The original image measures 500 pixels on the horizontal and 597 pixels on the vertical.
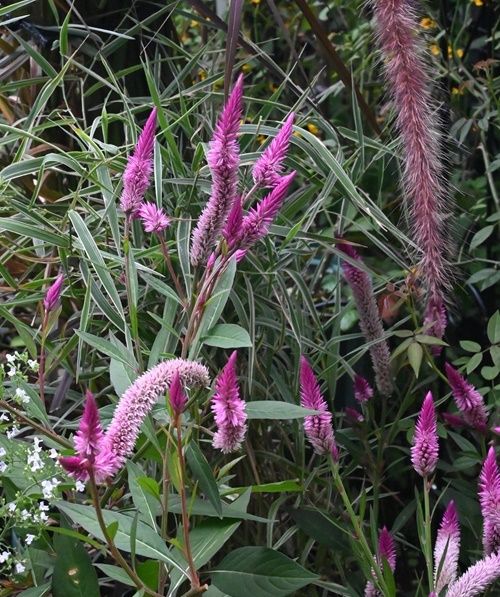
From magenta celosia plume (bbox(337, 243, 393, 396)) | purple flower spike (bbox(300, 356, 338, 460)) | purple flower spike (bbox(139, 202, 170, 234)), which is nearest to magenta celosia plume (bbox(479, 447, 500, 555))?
purple flower spike (bbox(300, 356, 338, 460))

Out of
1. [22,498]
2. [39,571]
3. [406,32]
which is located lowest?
[39,571]

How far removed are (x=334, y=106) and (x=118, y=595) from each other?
1.42 meters

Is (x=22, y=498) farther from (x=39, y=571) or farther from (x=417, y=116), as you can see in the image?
(x=417, y=116)

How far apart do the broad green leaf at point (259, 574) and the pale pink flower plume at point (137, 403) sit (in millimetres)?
200

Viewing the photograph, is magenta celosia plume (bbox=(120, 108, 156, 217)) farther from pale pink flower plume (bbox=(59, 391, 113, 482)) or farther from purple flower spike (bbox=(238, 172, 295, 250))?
pale pink flower plume (bbox=(59, 391, 113, 482))

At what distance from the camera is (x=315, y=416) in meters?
0.91

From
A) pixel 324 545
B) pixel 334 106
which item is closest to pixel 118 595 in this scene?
pixel 324 545

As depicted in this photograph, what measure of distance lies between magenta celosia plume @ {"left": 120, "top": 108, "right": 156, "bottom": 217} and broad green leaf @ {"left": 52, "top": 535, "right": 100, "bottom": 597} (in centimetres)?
32

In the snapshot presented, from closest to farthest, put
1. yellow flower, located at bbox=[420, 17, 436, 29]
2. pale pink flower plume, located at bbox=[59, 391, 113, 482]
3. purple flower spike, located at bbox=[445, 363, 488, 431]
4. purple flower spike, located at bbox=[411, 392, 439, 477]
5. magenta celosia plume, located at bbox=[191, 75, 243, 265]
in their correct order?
pale pink flower plume, located at bbox=[59, 391, 113, 482] < magenta celosia plume, located at bbox=[191, 75, 243, 265] < purple flower spike, located at bbox=[411, 392, 439, 477] < purple flower spike, located at bbox=[445, 363, 488, 431] < yellow flower, located at bbox=[420, 17, 436, 29]

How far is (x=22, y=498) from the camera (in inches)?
34.4

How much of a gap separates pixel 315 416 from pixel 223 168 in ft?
0.89

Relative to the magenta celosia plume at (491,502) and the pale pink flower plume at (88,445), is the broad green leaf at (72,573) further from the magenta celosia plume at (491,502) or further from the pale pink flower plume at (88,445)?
the magenta celosia plume at (491,502)

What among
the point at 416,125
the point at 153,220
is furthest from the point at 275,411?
the point at 416,125

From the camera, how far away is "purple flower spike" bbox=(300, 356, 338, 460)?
889 millimetres
